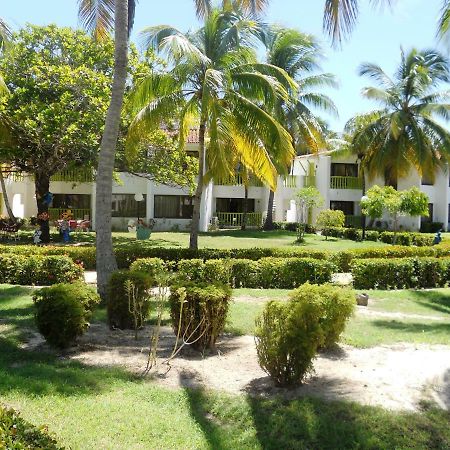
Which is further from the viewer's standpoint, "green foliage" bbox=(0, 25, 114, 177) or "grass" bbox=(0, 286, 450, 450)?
"green foliage" bbox=(0, 25, 114, 177)

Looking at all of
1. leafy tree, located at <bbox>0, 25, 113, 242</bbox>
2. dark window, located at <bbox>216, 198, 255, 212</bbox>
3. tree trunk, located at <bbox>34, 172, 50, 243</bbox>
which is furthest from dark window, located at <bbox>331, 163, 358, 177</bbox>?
tree trunk, located at <bbox>34, 172, 50, 243</bbox>

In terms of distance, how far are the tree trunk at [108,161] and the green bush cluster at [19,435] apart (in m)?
6.85

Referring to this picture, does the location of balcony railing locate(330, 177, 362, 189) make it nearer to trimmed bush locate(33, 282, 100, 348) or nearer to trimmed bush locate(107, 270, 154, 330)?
trimmed bush locate(107, 270, 154, 330)

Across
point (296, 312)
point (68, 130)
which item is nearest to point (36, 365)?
point (296, 312)

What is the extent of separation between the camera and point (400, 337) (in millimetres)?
8492

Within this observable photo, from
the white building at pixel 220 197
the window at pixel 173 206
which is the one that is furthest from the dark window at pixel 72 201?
the window at pixel 173 206

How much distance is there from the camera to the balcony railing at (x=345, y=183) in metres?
36.1

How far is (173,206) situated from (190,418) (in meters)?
29.4

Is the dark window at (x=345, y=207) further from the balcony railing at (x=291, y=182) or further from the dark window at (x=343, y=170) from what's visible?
the balcony railing at (x=291, y=182)

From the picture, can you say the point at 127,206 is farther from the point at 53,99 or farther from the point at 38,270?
the point at 38,270

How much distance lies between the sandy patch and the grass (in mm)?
290

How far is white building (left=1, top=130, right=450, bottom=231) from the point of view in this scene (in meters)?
32.9

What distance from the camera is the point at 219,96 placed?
13945 millimetres

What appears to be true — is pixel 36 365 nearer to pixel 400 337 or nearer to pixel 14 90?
pixel 400 337
